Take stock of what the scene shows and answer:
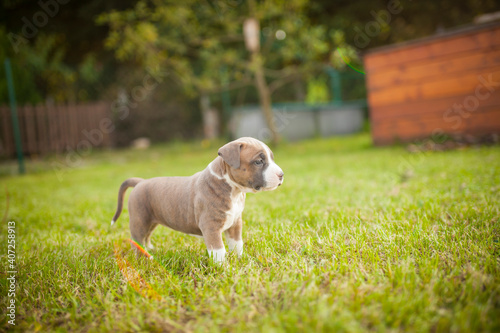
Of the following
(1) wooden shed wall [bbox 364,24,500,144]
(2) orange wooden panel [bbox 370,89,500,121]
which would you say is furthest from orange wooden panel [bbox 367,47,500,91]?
(2) orange wooden panel [bbox 370,89,500,121]

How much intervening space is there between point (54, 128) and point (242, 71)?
6570 millimetres

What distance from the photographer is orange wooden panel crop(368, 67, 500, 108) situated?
21.8 ft

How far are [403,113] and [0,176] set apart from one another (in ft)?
32.5

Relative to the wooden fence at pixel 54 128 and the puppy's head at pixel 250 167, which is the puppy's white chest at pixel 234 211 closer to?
the puppy's head at pixel 250 167

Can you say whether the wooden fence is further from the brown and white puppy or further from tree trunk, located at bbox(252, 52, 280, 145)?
the brown and white puppy

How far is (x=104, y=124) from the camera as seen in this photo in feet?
38.6

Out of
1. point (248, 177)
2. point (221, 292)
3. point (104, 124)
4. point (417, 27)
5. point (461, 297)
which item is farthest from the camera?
point (417, 27)

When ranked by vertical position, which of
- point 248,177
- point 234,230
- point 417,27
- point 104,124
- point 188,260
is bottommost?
point 188,260

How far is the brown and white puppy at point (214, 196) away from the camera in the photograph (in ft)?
6.72

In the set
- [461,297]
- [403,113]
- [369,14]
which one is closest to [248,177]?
[461,297]

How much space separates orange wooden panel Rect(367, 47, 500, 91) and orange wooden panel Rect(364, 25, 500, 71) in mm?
102

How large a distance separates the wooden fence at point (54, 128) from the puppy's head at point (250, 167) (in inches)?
389

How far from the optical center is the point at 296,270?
1880 millimetres

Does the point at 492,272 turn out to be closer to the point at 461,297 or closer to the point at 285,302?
the point at 461,297
